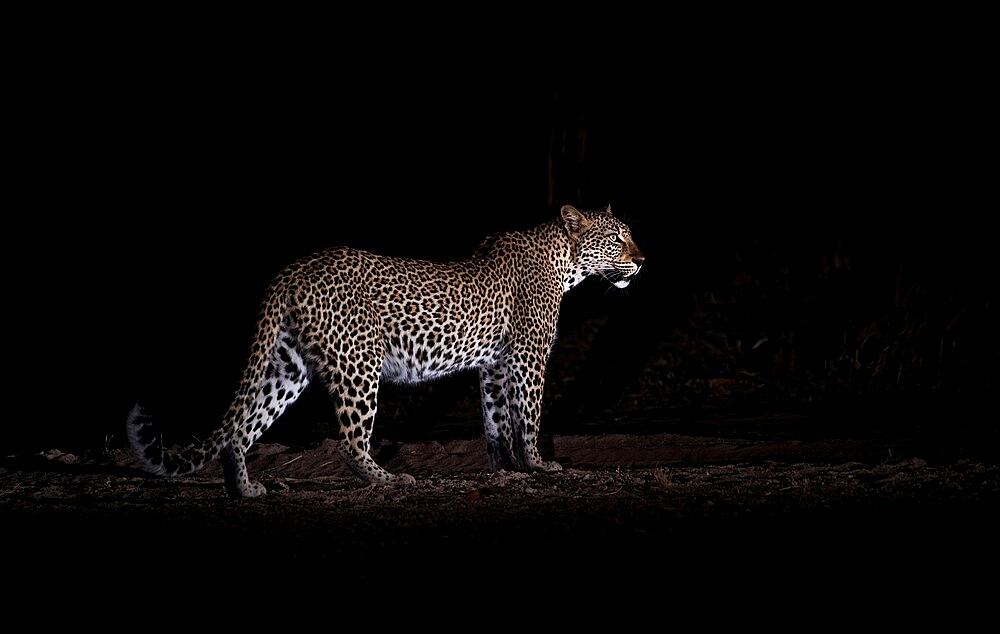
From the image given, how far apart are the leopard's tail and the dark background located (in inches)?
206

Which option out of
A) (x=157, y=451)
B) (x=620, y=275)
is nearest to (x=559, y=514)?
(x=157, y=451)

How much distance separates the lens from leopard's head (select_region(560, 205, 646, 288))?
9984 millimetres

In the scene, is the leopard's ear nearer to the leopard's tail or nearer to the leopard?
the leopard

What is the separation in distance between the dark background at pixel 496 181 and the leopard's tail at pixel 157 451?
5238 millimetres

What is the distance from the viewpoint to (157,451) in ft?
25.6

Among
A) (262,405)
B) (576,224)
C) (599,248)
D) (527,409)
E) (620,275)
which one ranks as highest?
(576,224)

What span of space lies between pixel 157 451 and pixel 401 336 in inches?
72.8

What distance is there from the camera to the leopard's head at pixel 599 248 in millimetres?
9984

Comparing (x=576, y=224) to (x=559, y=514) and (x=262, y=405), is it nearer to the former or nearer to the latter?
(x=262, y=405)

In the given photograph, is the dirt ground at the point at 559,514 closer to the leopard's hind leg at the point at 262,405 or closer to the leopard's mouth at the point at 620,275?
the leopard's hind leg at the point at 262,405

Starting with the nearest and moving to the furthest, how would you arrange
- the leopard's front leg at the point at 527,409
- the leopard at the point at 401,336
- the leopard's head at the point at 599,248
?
1. the leopard at the point at 401,336
2. the leopard's front leg at the point at 527,409
3. the leopard's head at the point at 599,248

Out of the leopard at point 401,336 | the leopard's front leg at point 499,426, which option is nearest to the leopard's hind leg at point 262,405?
the leopard at point 401,336

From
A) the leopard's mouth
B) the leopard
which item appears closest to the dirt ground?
the leopard

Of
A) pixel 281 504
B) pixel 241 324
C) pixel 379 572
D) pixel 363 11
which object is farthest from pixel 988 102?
pixel 379 572
